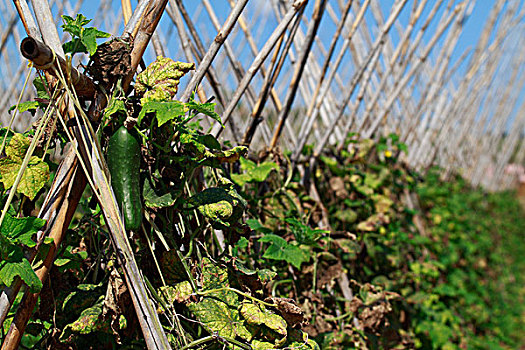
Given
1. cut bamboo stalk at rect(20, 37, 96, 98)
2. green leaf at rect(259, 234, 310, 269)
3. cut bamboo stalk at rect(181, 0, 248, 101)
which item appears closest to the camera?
cut bamboo stalk at rect(20, 37, 96, 98)

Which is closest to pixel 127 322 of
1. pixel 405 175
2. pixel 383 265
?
pixel 383 265

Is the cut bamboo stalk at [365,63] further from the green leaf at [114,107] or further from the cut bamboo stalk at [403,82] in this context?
the green leaf at [114,107]

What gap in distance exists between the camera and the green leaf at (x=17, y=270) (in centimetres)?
59

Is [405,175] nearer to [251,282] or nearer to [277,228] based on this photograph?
[277,228]

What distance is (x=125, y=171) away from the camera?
0.67 m

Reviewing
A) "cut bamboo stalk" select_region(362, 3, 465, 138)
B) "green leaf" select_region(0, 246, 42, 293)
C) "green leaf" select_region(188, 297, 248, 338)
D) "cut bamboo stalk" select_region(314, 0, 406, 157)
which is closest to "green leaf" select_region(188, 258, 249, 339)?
"green leaf" select_region(188, 297, 248, 338)

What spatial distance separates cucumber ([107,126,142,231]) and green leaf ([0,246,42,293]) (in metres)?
0.14

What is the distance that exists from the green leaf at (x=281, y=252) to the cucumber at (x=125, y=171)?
15.9 inches

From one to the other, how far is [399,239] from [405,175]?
0.47m

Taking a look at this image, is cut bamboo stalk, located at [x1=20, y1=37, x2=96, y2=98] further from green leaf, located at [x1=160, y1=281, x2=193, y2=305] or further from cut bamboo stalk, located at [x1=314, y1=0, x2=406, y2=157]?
cut bamboo stalk, located at [x1=314, y1=0, x2=406, y2=157]

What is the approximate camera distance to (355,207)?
1.77m

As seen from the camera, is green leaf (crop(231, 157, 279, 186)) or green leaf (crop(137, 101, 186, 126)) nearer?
green leaf (crop(137, 101, 186, 126))

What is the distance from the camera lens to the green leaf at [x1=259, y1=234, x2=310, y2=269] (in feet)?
3.38

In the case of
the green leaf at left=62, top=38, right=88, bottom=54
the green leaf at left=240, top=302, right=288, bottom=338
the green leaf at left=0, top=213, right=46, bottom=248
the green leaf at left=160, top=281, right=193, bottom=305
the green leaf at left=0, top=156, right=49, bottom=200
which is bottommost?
the green leaf at left=240, top=302, right=288, bottom=338
